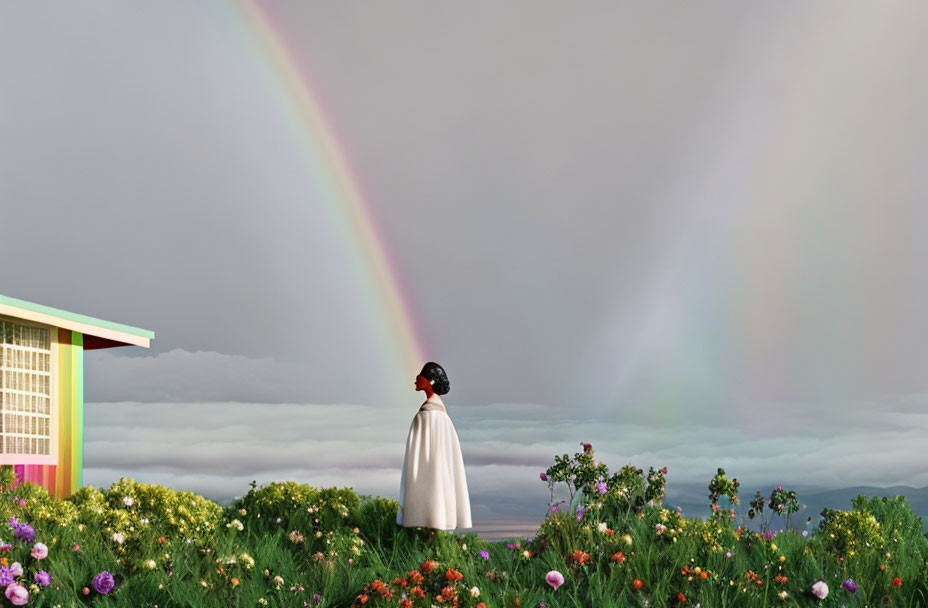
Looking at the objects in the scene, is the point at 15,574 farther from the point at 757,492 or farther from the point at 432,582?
the point at 757,492

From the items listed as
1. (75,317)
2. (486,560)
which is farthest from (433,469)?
(75,317)

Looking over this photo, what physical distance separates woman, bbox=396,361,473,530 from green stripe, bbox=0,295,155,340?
21.7 ft

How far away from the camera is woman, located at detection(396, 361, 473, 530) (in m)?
10.4

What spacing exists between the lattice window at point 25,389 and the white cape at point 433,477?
700cm

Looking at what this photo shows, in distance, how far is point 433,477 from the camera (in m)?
10.5

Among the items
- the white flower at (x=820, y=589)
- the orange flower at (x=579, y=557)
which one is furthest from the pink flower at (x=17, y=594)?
the white flower at (x=820, y=589)

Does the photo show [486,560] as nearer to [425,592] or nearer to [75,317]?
[425,592]

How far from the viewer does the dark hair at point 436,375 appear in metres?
10.9

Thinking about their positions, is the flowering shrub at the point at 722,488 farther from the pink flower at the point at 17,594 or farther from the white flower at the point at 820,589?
the pink flower at the point at 17,594

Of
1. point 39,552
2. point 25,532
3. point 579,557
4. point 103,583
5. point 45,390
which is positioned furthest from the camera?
point 45,390

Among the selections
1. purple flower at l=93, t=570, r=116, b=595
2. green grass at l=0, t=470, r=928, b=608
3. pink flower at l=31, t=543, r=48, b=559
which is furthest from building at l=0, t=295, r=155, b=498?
purple flower at l=93, t=570, r=116, b=595

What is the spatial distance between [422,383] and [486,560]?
2477 mm

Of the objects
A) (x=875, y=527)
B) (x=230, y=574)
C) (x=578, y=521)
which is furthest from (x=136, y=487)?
(x=875, y=527)

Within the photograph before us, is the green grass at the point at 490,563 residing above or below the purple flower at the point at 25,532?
below
